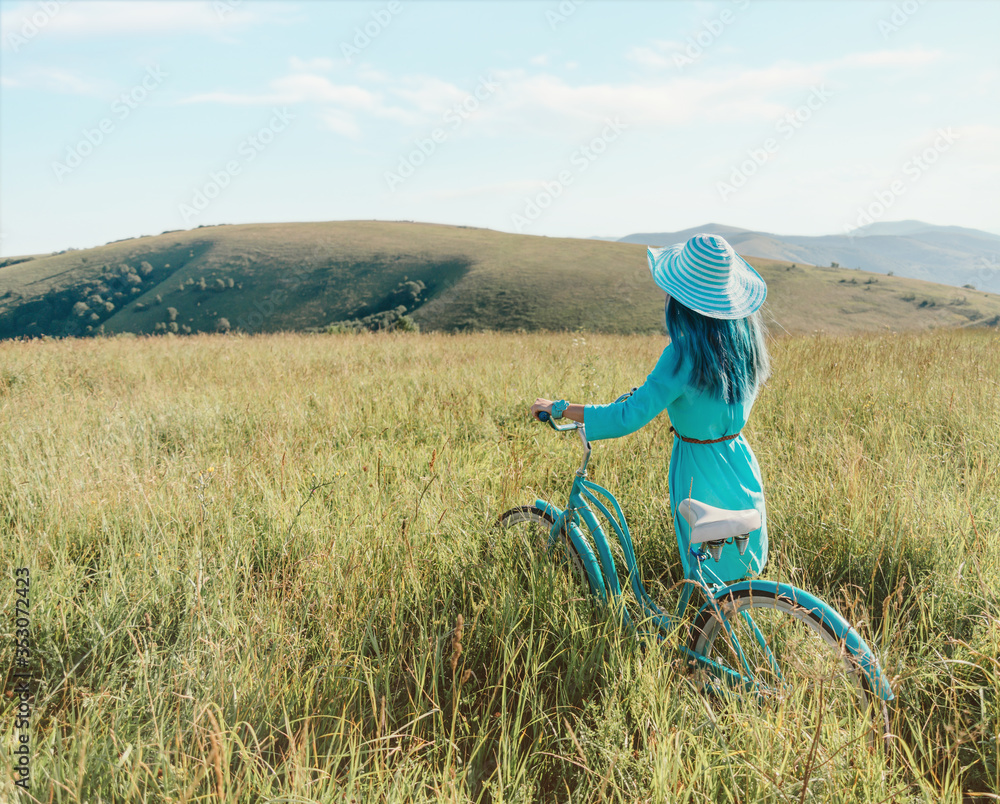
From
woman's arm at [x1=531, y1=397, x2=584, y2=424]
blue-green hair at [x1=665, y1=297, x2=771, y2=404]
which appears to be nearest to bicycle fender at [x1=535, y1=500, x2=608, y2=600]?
woman's arm at [x1=531, y1=397, x2=584, y2=424]

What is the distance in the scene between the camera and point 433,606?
2.26m

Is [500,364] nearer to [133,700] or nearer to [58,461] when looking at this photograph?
[58,461]

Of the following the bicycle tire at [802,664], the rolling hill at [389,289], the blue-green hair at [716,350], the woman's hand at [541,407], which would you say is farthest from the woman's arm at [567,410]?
the rolling hill at [389,289]

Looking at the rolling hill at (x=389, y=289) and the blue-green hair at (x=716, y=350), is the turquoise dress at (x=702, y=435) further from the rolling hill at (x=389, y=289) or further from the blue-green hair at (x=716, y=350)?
the rolling hill at (x=389, y=289)

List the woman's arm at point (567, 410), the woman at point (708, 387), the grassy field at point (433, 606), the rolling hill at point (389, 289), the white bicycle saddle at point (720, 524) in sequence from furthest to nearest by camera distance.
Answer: the rolling hill at point (389, 289) → the woman's arm at point (567, 410) → the woman at point (708, 387) → the white bicycle saddle at point (720, 524) → the grassy field at point (433, 606)

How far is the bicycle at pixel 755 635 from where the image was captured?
61.9 inches

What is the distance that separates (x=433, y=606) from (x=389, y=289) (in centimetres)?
6782

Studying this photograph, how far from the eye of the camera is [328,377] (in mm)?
6688

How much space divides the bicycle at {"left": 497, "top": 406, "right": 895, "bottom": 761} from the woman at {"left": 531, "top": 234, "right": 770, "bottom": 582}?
15 centimetres

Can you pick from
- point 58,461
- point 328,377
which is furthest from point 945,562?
point 328,377

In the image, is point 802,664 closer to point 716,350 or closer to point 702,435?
point 702,435

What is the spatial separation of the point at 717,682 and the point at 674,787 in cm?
41

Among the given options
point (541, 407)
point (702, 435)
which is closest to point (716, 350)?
point (702, 435)

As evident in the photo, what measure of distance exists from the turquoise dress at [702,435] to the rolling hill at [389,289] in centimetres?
4406
